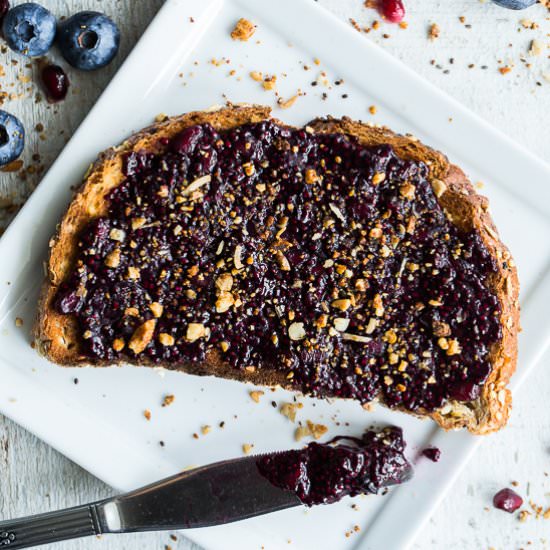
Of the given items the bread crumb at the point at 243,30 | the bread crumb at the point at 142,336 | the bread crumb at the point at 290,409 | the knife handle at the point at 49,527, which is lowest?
the knife handle at the point at 49,527

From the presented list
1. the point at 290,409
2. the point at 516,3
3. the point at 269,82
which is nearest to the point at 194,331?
the point at 290,409

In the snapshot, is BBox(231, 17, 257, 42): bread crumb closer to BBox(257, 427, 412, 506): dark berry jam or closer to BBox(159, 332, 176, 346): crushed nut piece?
BBox(159, 332, 176, 346): crushed nut piece

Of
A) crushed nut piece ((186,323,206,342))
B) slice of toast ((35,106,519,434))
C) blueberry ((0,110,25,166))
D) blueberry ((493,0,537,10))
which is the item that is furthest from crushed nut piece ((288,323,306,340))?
blueberry ((493,0,537,10))

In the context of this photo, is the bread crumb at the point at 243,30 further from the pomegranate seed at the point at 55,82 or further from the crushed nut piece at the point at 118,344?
the crushed nut piece at the point at 118,344

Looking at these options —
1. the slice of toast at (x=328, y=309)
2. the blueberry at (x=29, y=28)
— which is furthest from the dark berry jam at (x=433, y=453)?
the blueberry at (x=29, y=28)

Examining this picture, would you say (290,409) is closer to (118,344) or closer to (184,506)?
(184,506)
